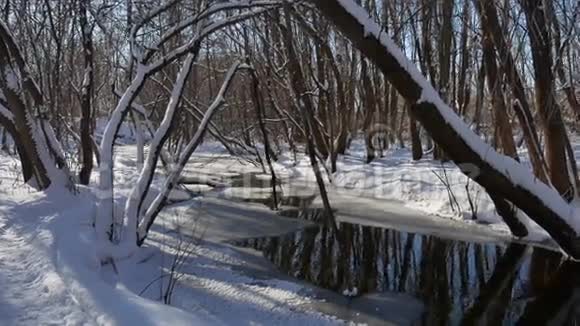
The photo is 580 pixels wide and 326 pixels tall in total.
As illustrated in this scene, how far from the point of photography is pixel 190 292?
18.1 ft

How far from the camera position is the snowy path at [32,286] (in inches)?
145

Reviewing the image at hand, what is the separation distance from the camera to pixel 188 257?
6863mm

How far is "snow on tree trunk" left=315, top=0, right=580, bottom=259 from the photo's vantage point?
524cm

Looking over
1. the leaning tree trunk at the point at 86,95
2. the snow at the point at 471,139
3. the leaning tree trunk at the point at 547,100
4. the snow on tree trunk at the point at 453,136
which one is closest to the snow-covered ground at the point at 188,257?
the leaning tree trunk at the point at 86,95

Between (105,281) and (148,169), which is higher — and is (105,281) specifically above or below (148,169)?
below

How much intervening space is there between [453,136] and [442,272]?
194 cm

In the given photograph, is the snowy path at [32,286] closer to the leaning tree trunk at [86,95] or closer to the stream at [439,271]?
the stream at [439,271]

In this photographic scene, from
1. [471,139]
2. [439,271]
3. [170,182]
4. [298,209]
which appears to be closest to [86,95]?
[170,182]

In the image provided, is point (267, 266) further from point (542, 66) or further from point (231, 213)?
point (542, 66)

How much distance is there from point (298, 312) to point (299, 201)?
6.88 metres

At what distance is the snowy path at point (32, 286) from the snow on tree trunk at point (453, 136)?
343cm

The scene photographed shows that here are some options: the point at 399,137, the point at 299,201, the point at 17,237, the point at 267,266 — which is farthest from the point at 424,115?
the point at 399,137

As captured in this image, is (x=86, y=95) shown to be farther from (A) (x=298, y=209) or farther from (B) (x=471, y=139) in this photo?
(B) (x=471, y=139)

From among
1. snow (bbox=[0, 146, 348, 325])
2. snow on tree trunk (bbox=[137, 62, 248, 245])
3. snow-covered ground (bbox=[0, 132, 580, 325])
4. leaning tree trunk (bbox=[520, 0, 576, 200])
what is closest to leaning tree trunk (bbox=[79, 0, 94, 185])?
snow-covered ground (bbox=[0, 132, 580, 325])
